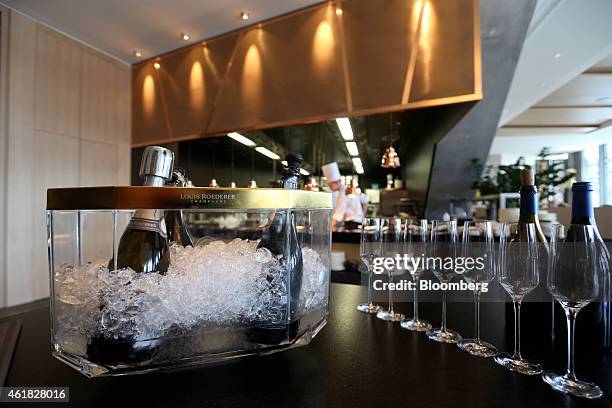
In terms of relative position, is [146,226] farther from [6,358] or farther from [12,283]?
[12,283]

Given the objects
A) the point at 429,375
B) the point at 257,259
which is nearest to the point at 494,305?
the point at 429,375

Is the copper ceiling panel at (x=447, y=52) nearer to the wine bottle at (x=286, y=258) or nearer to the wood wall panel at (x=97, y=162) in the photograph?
the wine bottle at (x=286, y=258)

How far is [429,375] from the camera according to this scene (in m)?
0.41

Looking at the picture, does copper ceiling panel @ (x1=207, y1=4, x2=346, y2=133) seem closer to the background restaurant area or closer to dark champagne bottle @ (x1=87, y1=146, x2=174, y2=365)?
the background restaurant area

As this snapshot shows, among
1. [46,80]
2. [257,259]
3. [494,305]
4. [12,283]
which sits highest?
[46,80]

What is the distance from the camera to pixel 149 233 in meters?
0.43

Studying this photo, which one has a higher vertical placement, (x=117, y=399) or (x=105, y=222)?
(x=105, y=222)

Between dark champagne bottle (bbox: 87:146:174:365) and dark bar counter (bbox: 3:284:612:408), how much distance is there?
47 mm

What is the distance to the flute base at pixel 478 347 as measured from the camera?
0.48m

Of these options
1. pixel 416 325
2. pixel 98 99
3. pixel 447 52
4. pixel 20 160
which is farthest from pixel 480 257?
pixel 98 99

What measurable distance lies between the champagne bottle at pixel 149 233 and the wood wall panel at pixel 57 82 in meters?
3.60

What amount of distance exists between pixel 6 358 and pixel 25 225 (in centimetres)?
339

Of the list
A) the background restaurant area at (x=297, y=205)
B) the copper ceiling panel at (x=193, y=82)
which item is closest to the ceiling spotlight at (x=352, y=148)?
the background restaurant area at (x=297, y=205)

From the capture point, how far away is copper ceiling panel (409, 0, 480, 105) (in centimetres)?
224
